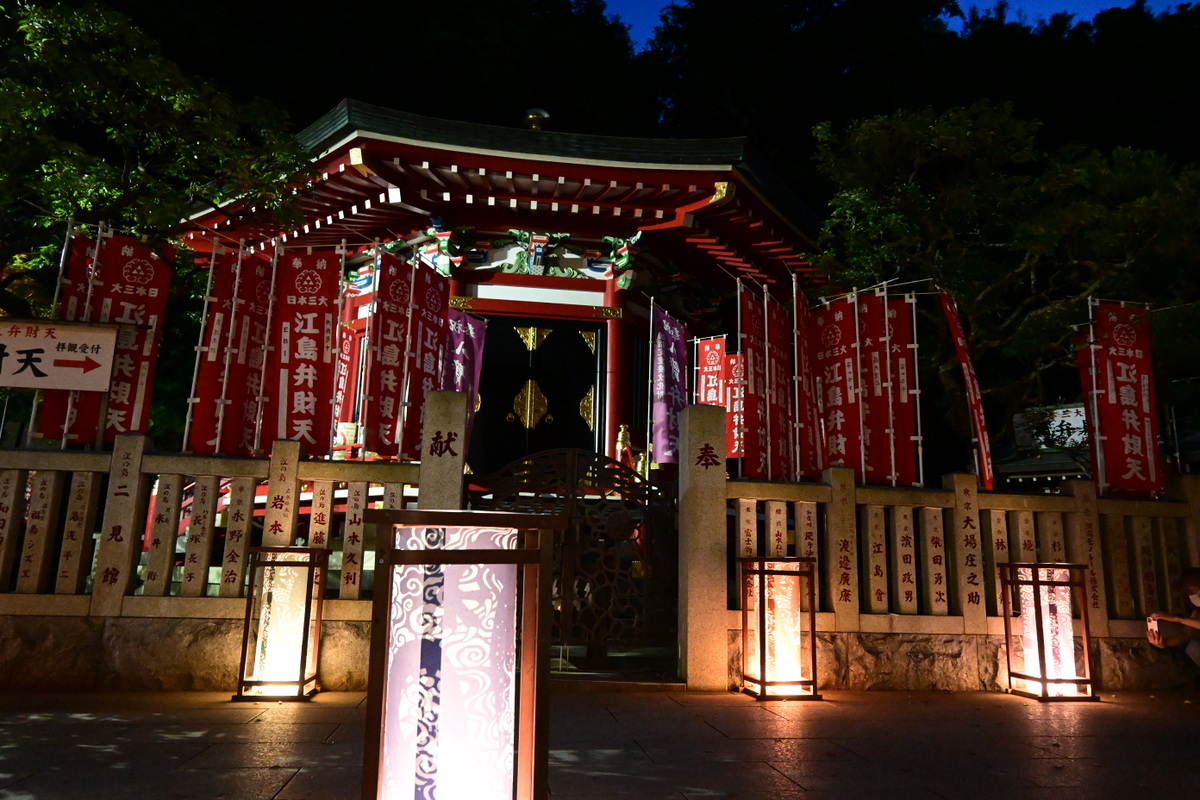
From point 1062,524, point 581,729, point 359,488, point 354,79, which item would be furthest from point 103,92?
point 354,79

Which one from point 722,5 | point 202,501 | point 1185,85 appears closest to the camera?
point 202,501

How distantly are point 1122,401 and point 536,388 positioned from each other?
713cm

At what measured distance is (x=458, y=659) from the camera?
270 cm

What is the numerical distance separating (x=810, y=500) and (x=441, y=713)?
16.5 feet

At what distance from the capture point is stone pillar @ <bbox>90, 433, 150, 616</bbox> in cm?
623

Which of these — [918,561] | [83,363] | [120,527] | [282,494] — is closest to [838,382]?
[918,561]

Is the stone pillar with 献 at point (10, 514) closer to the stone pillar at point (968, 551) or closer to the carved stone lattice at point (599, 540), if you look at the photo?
the carved stone lattice at point (599, 540)

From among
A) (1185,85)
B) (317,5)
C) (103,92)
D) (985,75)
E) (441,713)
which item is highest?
A: (317,5)

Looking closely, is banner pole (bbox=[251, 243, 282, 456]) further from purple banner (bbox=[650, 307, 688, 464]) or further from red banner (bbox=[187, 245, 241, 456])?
purple banner (bbox=[650, 307, 688, 464])

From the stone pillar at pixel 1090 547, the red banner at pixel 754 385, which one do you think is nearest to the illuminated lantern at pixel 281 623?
the red banner at pixel 754 385

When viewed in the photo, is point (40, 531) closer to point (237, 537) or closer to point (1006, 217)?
point (237, 537)

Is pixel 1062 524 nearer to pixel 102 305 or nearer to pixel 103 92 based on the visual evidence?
pixel 102 305

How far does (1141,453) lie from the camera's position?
787 centimetres

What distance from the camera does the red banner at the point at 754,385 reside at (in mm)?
8031
